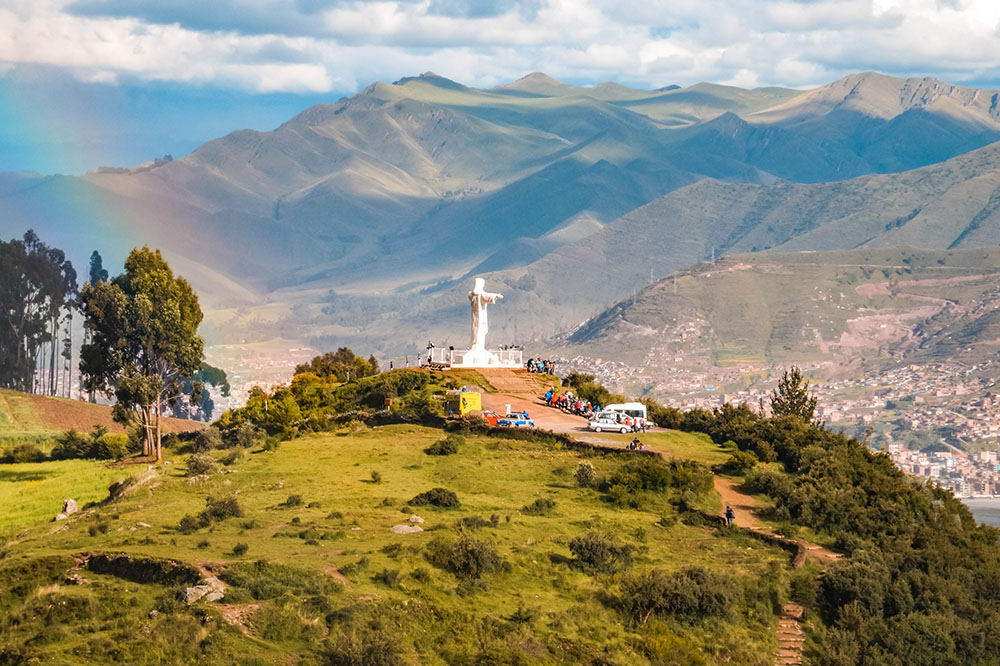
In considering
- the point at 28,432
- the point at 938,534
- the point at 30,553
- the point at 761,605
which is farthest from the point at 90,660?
the point at 28,432

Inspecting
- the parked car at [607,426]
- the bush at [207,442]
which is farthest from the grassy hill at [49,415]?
the parked car at [607,426]

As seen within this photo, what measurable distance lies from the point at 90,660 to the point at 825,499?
2963 centimetres

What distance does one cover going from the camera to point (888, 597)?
133 ft

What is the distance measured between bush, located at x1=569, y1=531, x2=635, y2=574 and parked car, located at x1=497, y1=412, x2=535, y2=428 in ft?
67.5

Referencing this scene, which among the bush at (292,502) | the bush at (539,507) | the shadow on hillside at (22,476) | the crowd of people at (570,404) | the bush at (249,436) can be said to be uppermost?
the crowd of people at (570,404)

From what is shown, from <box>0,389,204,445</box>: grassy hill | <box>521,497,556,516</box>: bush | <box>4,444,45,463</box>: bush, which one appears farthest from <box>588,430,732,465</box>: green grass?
<box>0,389,204,445</box>: grassy hill

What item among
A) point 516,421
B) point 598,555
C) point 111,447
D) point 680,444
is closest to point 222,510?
point 598,555

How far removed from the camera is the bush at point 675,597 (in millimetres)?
37188

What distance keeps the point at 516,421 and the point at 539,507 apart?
1586 cm

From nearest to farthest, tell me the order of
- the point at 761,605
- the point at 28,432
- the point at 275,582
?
1. the point at 275,582
2. the point at 761,605
3. the point at 28,432

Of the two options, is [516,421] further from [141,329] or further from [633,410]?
[141,329]

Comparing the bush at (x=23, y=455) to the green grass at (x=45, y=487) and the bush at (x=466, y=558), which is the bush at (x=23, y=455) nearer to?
the green grass at (x=45, y=487)

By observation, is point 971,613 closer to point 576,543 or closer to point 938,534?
point 938,534

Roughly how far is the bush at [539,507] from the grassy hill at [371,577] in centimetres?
8
